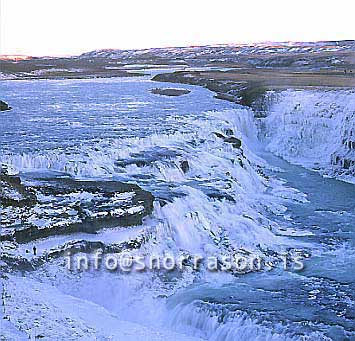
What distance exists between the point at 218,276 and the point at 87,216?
2.65 meters

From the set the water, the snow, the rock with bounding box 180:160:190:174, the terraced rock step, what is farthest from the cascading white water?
the snow

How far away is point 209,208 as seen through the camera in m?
12.9

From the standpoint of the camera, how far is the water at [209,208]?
8797mm

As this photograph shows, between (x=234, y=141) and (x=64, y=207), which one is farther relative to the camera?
(x=234, y=141)

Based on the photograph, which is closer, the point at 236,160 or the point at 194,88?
the point at 236,160

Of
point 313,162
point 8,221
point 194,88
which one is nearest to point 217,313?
point 8,221

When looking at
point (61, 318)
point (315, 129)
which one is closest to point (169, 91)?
point (315, 129)

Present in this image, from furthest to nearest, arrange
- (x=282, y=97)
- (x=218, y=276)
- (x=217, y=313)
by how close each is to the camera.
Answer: (x=282, y=97) → (x=218, y=276) → (x=217, y=313)

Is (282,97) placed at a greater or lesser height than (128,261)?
greater

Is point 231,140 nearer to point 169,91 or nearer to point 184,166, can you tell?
point 184,166

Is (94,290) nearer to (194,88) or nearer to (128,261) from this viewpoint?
(128,261)

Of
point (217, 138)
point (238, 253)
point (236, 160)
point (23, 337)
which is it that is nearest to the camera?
point (23, 337)

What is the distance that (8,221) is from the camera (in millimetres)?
10367

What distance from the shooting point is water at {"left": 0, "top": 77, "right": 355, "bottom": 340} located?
8.80m
